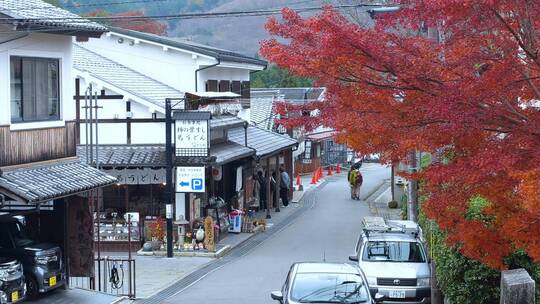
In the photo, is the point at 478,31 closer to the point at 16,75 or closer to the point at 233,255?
the point at 16,75

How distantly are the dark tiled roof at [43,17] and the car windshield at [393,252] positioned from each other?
842cm

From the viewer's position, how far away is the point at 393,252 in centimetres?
2062

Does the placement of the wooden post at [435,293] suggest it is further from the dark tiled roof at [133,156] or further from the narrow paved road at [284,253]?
the dark tiled roof at [133,156]

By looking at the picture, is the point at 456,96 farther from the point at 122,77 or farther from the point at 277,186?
the point at 277,186

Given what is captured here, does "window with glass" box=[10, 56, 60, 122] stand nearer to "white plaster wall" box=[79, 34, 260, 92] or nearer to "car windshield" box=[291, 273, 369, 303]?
"car windshield" box=[291, 273, 369, 303]

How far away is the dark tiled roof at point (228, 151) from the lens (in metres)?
31.6

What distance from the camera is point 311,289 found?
49.9 feet

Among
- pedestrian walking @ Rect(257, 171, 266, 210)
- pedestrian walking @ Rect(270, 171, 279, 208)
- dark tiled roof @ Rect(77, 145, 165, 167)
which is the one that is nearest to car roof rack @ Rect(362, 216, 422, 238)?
dark tiled roof @ Rect(77, 145, 165, 167)

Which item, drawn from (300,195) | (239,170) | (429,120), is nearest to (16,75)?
(429,120)

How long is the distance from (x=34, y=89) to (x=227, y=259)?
37.0 ft

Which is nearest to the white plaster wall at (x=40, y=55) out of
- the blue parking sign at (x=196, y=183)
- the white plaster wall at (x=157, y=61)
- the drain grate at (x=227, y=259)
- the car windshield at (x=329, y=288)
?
the drain grate at (x=227, y=259)

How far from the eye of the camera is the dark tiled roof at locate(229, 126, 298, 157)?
127 feet

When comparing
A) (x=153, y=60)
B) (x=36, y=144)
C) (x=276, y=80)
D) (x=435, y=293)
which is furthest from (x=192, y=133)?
(x=276, y=80)

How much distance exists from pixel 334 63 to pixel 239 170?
25593 mm
